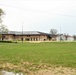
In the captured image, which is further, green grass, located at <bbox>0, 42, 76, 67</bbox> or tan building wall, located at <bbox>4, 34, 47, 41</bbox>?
tan building wall, located at <bbox>4, 34, 47, 41</bbox>

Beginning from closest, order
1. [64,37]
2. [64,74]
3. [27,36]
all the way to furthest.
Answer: [64,74]
[27,36]
[64,37]

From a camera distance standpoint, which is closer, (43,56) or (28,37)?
(43,56)

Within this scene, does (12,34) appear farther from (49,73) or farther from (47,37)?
(49,73)

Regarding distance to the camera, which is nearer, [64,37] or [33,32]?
[33,32]

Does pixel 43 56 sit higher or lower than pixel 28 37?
lower

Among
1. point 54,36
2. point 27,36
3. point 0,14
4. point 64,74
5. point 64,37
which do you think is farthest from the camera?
point 64,37

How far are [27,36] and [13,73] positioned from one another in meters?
143

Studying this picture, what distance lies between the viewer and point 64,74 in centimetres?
1741

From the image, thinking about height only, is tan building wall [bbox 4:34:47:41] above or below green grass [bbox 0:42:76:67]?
above

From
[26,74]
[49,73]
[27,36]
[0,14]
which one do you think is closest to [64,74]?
[49,73]

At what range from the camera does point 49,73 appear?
59.1ft

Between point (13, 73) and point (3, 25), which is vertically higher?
point (3, 25)

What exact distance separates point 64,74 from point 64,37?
171 meters

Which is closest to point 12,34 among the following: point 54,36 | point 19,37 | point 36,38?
point 19,37
